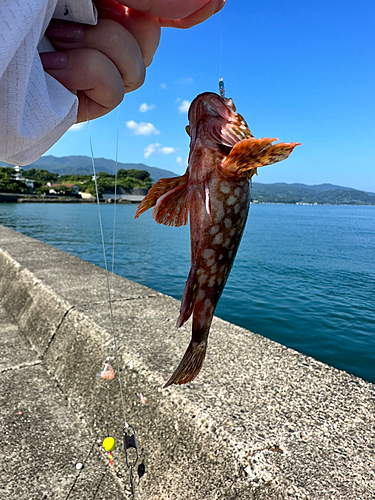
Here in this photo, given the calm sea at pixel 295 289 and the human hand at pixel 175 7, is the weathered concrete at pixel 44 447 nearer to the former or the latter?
the human hand at pixel 175 7

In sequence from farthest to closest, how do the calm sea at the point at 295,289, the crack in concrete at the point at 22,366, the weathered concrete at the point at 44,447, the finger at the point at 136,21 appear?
the calm sea at the point at 295,289 < the crack in concrete at the point at 22,366 < the weathered concrete at the point at 44,447 < the finger at the point at 136,21

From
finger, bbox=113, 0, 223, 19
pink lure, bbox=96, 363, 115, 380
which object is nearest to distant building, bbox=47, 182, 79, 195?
pink lure, bbox=96, 363, 115, 380

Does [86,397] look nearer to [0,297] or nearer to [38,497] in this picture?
[38,497]

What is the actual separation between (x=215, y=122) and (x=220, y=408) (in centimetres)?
170

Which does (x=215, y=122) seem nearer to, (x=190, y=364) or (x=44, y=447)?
(x=190, y=364)

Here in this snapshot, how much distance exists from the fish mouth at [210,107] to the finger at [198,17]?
0.28m

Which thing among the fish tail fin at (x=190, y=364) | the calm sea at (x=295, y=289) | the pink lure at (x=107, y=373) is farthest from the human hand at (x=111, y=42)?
the calm sea at (x=295, y=289)

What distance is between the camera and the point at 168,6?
134cm

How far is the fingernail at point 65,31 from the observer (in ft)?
4.66

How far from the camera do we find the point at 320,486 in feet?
5.84

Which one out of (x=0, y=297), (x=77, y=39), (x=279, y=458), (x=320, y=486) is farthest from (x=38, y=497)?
(x=0, y=297)

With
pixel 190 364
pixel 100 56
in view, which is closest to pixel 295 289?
pixel 190 364

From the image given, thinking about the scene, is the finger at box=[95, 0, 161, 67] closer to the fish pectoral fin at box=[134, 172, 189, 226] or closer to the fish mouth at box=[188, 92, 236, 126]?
the fish mouth at box=[188, 92, 236, 126]

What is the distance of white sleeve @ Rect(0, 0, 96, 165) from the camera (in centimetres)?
96
